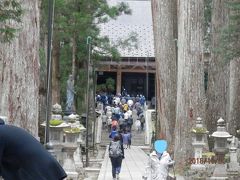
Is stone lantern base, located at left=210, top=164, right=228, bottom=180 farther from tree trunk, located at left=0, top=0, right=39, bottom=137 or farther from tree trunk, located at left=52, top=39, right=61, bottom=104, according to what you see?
tree trunk, located at left=52, top=39, right=61, bottom=104

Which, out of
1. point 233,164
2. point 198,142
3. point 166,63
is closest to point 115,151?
point 198,142

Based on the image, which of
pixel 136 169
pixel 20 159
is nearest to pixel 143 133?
pixel 136 169

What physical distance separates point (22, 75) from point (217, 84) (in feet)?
43.7

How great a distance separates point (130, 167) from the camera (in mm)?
22062

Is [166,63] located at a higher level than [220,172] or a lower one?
higher

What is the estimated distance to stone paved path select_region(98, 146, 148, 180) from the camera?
18509mm

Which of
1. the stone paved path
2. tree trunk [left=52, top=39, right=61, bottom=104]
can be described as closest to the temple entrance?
Answer: the stone paved path

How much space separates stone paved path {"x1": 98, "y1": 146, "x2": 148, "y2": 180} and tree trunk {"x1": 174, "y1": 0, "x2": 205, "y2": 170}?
1843 mm

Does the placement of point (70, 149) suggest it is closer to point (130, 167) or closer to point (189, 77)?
point (189, 77)

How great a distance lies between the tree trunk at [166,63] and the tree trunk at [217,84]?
128cm

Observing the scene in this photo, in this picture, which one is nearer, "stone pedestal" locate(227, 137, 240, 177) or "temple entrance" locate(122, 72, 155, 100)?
"stone pedestal" locate(227, 137, 240, 177)

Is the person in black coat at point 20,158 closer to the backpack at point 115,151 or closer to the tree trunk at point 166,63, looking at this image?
the backpack at point 115,151

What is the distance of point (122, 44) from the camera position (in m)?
35.6

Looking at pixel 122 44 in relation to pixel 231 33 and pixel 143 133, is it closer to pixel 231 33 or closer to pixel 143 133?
pixel 143 133
